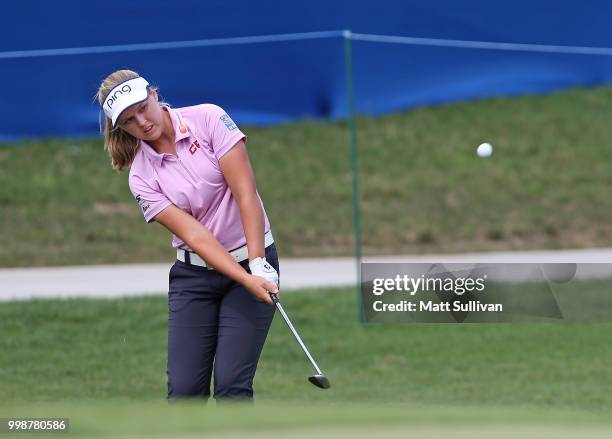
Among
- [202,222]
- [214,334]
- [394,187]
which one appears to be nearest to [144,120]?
[202,222]

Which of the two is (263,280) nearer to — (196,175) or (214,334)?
(214,334)

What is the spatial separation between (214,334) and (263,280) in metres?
0.39

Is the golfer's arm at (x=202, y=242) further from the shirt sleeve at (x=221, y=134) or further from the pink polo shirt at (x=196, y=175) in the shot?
the shirt sleeve at (x=221, y=134)

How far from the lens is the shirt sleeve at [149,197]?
5219 millimetres

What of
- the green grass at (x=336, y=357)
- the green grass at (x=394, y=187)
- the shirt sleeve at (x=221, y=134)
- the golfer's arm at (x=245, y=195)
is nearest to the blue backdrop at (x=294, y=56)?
the green grass at (x=394, y=187)

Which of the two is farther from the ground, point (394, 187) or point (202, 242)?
point (394, 187)

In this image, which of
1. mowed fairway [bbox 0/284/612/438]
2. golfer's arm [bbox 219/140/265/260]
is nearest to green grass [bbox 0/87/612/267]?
mowed fairway [bbox 0/284/612/438]

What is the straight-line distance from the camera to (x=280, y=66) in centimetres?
1303

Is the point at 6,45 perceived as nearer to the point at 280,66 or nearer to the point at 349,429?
the point at 280,66

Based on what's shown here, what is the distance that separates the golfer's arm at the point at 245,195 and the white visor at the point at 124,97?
41cm

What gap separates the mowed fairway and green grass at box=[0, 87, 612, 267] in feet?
8.21

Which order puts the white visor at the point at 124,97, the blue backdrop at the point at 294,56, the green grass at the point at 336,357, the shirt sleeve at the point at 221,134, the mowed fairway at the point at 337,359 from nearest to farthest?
the white visor at the point at 124,97 < the shirt sleeve at the point at 221,134 < the mowed fairway at the point at 337,359 < the green grass at the point at 336,357 < the blue backdrop at the point at 294,56

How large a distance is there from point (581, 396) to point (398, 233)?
567 cm

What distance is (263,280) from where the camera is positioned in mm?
5055
